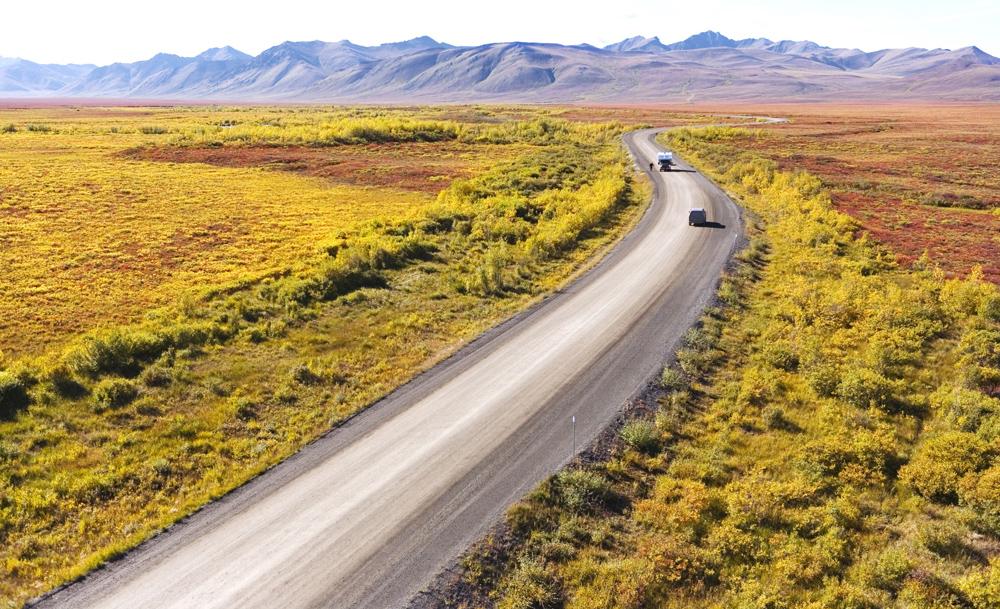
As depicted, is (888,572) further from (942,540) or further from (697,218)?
(697,218)

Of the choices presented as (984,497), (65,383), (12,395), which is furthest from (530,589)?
(12,395)

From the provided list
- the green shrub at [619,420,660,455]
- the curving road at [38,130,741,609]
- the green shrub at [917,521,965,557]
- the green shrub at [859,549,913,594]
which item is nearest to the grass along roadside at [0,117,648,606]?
the curving road at [38,130,741,609]

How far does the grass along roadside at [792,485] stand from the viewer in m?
13.0

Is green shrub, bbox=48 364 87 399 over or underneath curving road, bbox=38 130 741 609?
over

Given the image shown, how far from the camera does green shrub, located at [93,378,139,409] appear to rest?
67.1 feet

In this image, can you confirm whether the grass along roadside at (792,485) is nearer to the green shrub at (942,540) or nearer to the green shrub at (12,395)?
the green shrub at (942,540)

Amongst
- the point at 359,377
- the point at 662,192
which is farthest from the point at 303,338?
the point at 662,192

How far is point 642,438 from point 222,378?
1735 cm

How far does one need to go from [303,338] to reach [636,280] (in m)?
19.6

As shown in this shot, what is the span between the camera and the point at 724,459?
17.5 m

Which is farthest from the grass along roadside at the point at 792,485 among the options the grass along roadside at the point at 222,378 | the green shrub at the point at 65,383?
the green shrub at the point at 65,383

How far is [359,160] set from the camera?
85.8 meters

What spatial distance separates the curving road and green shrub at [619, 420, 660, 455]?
1183mm

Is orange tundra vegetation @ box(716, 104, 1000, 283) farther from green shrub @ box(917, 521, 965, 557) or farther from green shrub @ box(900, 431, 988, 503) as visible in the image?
green shrub @ box(917, 521, 965, 557)
